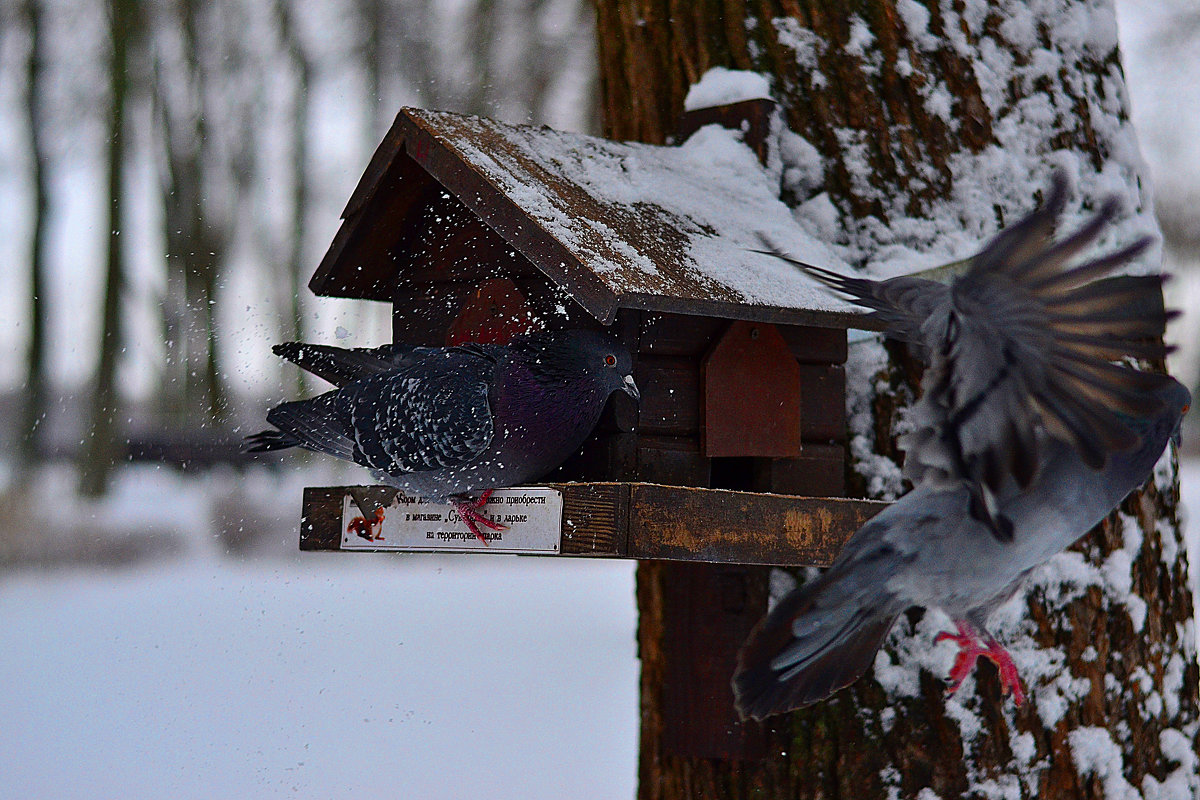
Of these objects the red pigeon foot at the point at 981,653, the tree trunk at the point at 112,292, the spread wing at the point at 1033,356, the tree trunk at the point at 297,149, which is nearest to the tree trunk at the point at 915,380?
the red pigeon foot at the point at 981,653

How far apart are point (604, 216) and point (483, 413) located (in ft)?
1.62

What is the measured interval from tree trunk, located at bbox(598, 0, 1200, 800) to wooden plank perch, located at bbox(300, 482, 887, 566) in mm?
477

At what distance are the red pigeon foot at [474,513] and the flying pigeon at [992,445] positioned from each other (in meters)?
0.61

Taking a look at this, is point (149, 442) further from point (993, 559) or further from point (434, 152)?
point (993, 559)

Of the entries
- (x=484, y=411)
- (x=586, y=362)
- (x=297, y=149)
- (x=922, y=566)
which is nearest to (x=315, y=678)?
(x=297, y=149)

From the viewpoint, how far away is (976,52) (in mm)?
3002

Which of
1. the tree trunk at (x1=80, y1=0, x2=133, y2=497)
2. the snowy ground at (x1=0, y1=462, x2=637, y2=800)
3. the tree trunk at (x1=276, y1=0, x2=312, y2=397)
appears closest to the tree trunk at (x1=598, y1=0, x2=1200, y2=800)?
the snowy ground at (x1=0, y1=462, x2=637, y2=800)

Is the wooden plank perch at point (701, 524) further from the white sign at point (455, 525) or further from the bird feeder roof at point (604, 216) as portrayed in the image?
the bird feeder roof at point (604, 216)

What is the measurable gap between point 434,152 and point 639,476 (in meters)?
0.84

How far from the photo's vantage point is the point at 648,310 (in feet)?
7.22

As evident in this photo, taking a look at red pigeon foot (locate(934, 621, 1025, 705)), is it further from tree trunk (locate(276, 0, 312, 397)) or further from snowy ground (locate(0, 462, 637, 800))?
tree trunk (locate(276, 0, 312, 397))

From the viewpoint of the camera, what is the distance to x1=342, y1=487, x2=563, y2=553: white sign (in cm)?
221

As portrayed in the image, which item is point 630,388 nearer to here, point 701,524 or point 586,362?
point 586,362

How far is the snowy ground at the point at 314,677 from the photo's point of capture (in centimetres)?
536
